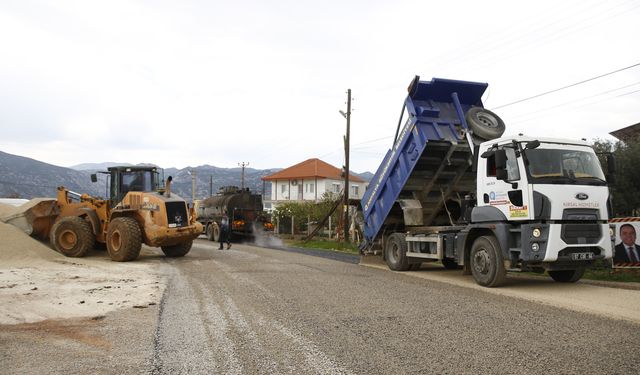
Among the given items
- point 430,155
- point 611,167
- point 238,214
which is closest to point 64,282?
point 430,155

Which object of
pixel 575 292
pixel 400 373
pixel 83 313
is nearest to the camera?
pixel 400 373

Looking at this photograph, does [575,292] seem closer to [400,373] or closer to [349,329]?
[349,329]

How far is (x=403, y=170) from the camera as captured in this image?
1197 cm

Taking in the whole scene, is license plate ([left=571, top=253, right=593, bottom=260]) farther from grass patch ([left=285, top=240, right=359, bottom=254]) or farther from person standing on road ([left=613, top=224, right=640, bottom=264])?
grass patch ([left=285, top=240, right=359, bottom=254])

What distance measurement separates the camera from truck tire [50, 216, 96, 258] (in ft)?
50.2

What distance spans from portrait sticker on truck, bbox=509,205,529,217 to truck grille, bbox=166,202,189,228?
381 inches

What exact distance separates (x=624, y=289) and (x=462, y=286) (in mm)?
2970

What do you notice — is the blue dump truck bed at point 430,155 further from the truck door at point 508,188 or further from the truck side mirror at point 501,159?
the truck side mirror at point 501,159

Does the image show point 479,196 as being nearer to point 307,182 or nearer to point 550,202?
point 550,202

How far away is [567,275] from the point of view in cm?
1033

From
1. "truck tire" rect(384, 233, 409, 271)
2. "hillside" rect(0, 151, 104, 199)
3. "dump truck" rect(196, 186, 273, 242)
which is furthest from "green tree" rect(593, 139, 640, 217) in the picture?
"hillside" rect(0, 151, 104, 199)

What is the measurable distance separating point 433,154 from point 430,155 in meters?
0.07

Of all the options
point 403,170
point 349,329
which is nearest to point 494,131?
point 403,170

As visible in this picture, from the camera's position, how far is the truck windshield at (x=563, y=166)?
892cm
